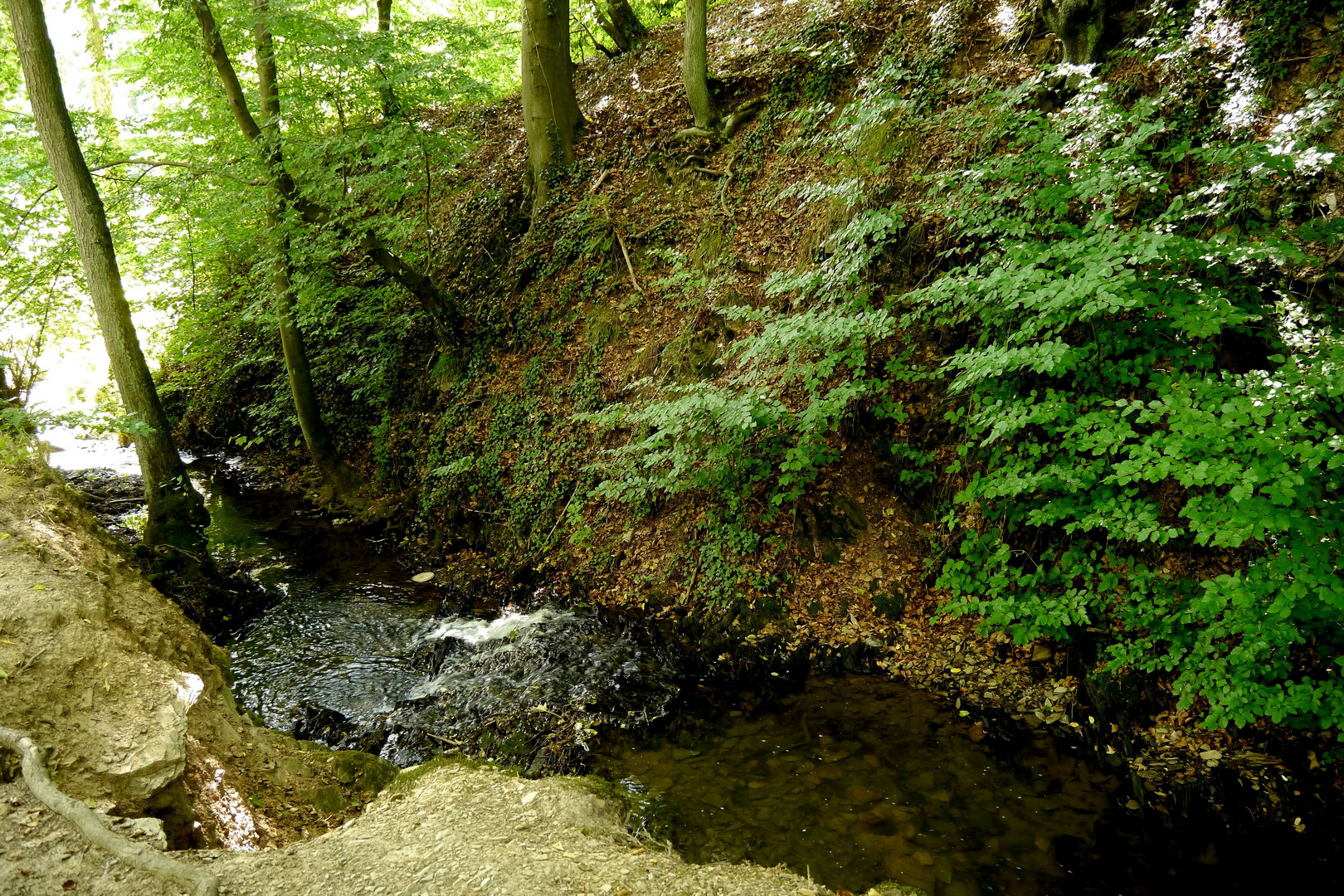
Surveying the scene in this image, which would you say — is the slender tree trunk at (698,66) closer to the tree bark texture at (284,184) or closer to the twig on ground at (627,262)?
the twig on ground at (627,262)

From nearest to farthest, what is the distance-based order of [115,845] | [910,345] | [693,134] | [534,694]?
[115,845] < [910,345] < [534,694] < [693,134]

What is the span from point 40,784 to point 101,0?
10.3m

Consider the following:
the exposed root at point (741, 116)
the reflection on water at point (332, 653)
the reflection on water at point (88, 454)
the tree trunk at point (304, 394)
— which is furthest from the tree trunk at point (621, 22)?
the reflection on water at point (88, 454)

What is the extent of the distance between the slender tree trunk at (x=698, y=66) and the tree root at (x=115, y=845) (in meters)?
10.4

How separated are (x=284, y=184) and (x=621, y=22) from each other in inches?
361

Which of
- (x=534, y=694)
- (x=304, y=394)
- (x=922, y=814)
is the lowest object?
(x=922, y=814)

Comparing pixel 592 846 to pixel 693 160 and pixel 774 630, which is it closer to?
pixel 774 630

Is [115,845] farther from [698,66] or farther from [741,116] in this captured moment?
[698,66]

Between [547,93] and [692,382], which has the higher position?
[547,93]

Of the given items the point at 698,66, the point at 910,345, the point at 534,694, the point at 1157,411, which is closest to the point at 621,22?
the point at 698,66

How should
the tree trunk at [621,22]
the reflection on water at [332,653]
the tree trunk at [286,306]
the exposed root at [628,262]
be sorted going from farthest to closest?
the tree trunk at [621,22], the exposed root at [628,262], the tree trunk at [286,306], the reflection on water at [332,653]

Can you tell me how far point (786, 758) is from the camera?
5258 mm

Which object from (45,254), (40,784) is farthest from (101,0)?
(40,784)

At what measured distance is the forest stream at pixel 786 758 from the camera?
4105 mm
